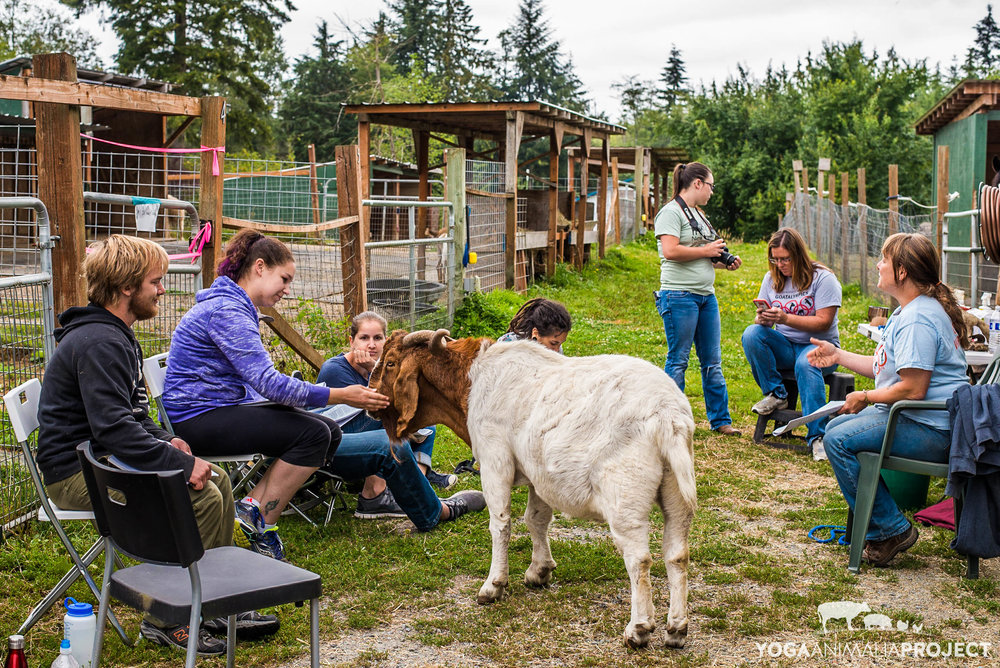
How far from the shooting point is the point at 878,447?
4.52m

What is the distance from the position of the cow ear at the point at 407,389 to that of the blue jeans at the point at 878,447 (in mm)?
2188

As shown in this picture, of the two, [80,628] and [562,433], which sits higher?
[562,433]

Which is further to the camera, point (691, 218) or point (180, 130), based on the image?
point (180, 130)

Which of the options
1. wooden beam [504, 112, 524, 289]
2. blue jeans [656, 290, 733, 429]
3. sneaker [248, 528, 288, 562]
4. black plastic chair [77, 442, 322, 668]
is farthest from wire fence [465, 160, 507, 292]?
black plastic chair [77, 442, 322, 668]

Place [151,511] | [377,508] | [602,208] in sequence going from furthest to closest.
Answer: [602,208], [377,508], [151,511]

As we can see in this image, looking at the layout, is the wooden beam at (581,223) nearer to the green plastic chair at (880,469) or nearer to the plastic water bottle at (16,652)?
the green plastic chair at (880,469)

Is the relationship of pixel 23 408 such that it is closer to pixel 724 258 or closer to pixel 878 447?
pixel 878 447

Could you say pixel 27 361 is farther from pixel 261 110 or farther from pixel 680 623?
pixel 261 110

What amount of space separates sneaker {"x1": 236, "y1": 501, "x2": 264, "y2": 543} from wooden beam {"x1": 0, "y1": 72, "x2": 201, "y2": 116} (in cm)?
239

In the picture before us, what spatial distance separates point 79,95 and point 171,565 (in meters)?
3.18

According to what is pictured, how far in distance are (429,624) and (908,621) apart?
81.9 inches

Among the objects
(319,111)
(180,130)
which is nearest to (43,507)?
(180,130)

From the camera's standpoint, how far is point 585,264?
63.9 feet

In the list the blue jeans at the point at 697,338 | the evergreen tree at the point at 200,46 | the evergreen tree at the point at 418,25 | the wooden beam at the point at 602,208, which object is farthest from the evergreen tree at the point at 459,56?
the blue jeans at the point at 697,338
